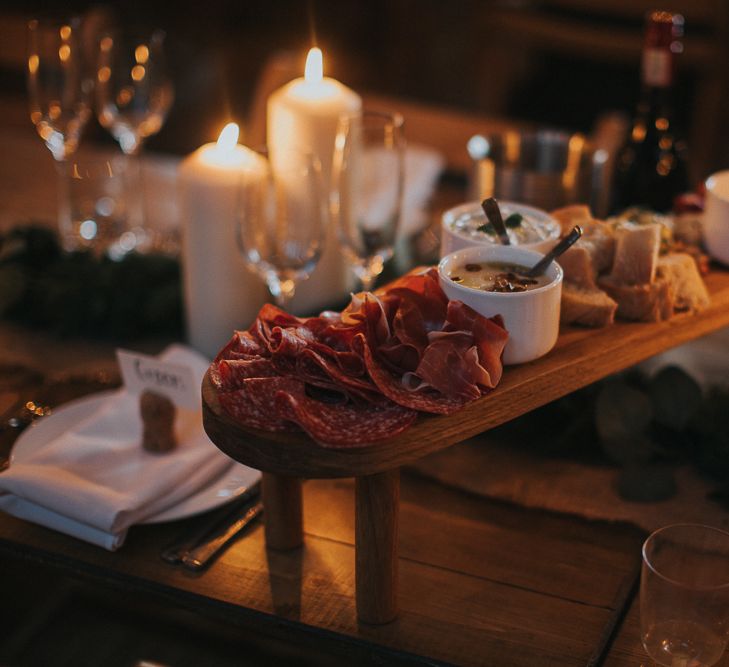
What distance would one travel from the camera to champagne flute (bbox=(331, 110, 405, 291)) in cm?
125

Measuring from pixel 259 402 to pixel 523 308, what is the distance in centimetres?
25

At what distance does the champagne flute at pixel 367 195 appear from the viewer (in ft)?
4.09

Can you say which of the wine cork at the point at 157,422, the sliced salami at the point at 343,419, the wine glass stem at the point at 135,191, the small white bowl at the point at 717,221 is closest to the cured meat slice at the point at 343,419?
the sliced salami at the point at 343,419

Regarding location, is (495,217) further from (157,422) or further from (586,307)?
(157,422)

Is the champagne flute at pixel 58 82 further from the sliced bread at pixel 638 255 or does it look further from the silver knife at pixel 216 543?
the sliced bread at pixel 638 255

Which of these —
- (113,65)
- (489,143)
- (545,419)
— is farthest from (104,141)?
(545,419)

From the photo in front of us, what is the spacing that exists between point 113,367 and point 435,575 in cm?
58

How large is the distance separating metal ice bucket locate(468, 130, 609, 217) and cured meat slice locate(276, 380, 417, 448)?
24.1 inches

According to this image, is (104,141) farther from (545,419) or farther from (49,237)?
(545,419)

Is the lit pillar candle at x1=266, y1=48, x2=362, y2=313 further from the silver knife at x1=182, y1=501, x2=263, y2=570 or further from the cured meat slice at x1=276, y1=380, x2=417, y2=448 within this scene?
the cured meat slice at x1=276, y1=380, x2=417, y2=448

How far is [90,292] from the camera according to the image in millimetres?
1457

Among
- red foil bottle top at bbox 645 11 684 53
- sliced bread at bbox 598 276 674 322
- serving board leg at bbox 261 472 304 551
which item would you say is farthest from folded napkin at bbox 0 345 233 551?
red foil bottle top at bbox 645 11 684 53

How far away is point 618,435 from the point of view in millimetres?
1139

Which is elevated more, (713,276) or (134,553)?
(713,276)
